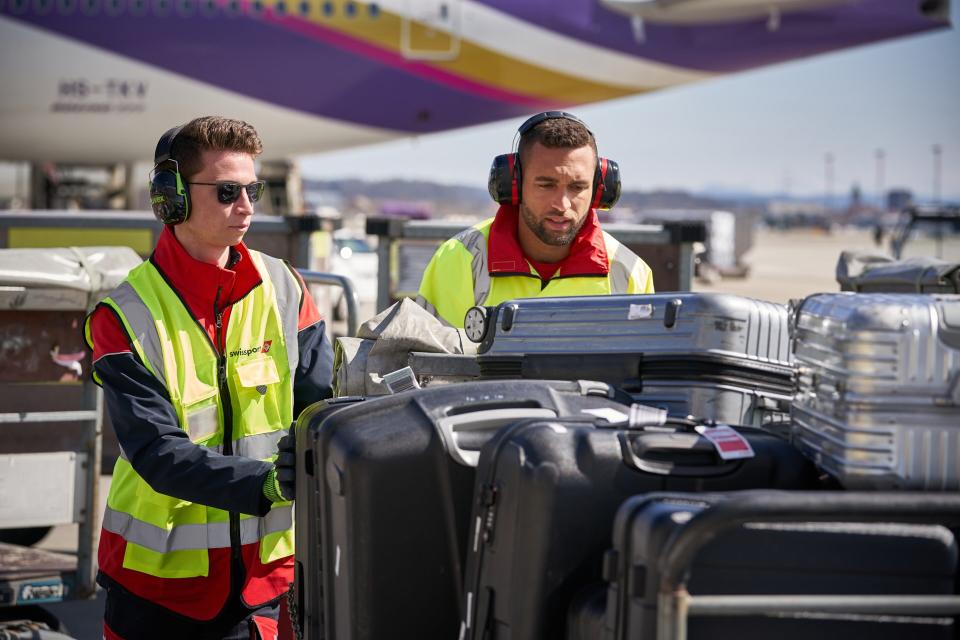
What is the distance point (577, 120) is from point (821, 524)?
175cm

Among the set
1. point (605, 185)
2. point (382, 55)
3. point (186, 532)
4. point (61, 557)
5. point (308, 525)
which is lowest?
point (61, 557)

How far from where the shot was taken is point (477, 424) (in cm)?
203

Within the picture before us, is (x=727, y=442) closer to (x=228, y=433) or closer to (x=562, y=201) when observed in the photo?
(x=228, y=433)

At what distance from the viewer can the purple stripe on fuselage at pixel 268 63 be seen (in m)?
16.0

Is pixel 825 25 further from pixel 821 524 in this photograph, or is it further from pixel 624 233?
pixel 821 524

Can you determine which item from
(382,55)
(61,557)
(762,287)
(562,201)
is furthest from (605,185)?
(762,287)

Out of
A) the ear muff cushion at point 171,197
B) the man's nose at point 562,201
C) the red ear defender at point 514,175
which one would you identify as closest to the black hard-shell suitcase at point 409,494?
the ear muff cushion at point 171,197

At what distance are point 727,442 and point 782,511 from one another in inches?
12.9

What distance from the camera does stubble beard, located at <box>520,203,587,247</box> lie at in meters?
3.21

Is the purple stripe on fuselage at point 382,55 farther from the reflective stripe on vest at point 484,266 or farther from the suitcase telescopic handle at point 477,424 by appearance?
the suitcase telescopic handle at point 477,424

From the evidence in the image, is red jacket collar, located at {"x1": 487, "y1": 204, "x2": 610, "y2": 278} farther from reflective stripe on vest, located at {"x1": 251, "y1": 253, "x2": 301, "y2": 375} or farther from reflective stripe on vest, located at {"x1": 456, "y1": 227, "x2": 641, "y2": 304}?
reflective stripe on vest, located at {"x1": 251, "y1": 253, "x2": 301, "y2": 375}

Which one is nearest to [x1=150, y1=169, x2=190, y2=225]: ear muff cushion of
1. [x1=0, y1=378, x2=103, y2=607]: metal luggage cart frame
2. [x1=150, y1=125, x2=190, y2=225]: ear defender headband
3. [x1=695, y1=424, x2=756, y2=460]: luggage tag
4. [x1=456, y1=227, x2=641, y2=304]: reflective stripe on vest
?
[x1=150, y1=125, x2=190, y2=225]: ear defender headband

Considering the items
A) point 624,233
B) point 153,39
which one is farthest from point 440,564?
point 153,39

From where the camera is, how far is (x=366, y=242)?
20.6 metres
